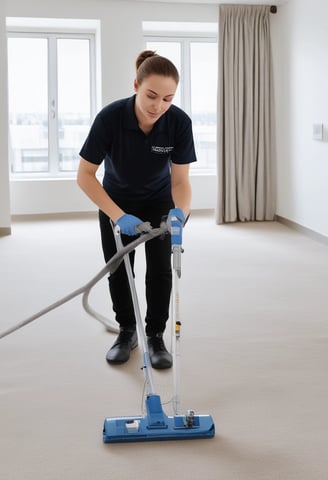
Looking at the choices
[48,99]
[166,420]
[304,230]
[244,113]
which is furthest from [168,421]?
[48,99]

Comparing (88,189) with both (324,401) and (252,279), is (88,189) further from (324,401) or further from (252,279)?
(252,279)

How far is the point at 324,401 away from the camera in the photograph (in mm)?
2463

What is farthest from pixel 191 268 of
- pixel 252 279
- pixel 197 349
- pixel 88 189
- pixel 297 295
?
pixel 88 189

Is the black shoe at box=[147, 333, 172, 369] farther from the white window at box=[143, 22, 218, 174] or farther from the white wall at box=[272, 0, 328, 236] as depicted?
the white window at box=[143, 22, 218, 174]

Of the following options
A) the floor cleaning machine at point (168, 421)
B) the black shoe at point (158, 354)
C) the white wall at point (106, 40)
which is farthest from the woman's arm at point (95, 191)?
the white wall at point (106, 40)

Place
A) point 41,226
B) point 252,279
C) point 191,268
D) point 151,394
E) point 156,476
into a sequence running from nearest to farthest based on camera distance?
point 156,476
point 151,394
point 252,279
point 191,268
point 41,226

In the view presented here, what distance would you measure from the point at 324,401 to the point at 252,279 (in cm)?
200

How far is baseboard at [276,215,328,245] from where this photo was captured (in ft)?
18.9

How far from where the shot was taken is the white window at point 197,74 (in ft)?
24.7

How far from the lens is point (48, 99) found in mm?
7312

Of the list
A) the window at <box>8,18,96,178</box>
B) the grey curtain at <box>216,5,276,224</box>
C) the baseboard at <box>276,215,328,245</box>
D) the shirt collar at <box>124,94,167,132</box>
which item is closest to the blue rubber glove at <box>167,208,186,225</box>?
the shirt collar at <box>124,94,167,132</box>

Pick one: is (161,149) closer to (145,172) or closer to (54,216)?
(145,172)

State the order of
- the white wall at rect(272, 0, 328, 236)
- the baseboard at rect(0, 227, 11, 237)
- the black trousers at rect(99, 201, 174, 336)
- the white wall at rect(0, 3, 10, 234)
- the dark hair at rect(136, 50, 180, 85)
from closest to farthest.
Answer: the dark hair at rect(136, 50, 180, 85) → the black trousers at rect(99, 201, 174, 336) → the white wall at rect(272, 0, 328, 236) → the white wall at rect(0, 3, 10, 234) → the baseboard at rect(0, 227, 11, 237)

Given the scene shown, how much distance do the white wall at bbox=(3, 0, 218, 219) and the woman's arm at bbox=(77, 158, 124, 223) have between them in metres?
4.49
